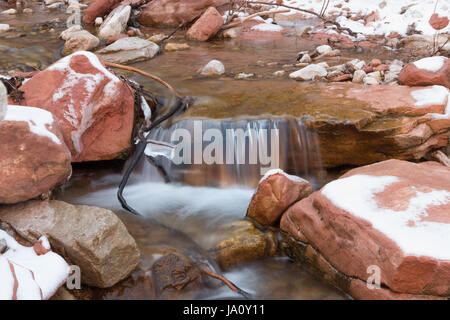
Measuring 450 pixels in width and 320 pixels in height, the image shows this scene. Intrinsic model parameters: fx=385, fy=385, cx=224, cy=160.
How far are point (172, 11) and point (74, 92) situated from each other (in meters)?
6.04

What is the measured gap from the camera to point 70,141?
12.6 feet

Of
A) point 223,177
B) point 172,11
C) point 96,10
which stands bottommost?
point 223,177

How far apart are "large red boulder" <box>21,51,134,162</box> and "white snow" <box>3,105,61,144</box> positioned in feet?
2.18

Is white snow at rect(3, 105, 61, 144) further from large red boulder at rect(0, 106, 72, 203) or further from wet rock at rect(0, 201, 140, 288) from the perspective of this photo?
wet rock at rect(0, 201, 140, 288)

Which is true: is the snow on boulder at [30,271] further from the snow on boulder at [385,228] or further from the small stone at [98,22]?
the small stone at [98,22]

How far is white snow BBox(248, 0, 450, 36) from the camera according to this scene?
8.16 meters

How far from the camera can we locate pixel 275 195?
3.42 m

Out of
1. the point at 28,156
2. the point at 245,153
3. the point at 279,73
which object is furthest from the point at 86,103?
the point at 279,73

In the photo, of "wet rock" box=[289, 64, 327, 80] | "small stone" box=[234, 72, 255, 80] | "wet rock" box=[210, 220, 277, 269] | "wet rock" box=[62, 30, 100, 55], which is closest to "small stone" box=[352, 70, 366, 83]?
"wet rock" box=[289, 64, 327, 80]

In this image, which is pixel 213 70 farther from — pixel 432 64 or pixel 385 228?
pixel 385 228

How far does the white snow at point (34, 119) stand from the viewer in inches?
114

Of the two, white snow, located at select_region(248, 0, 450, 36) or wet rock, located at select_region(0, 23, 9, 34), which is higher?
white snow, located at select_region(248, 0, 450, 36)
